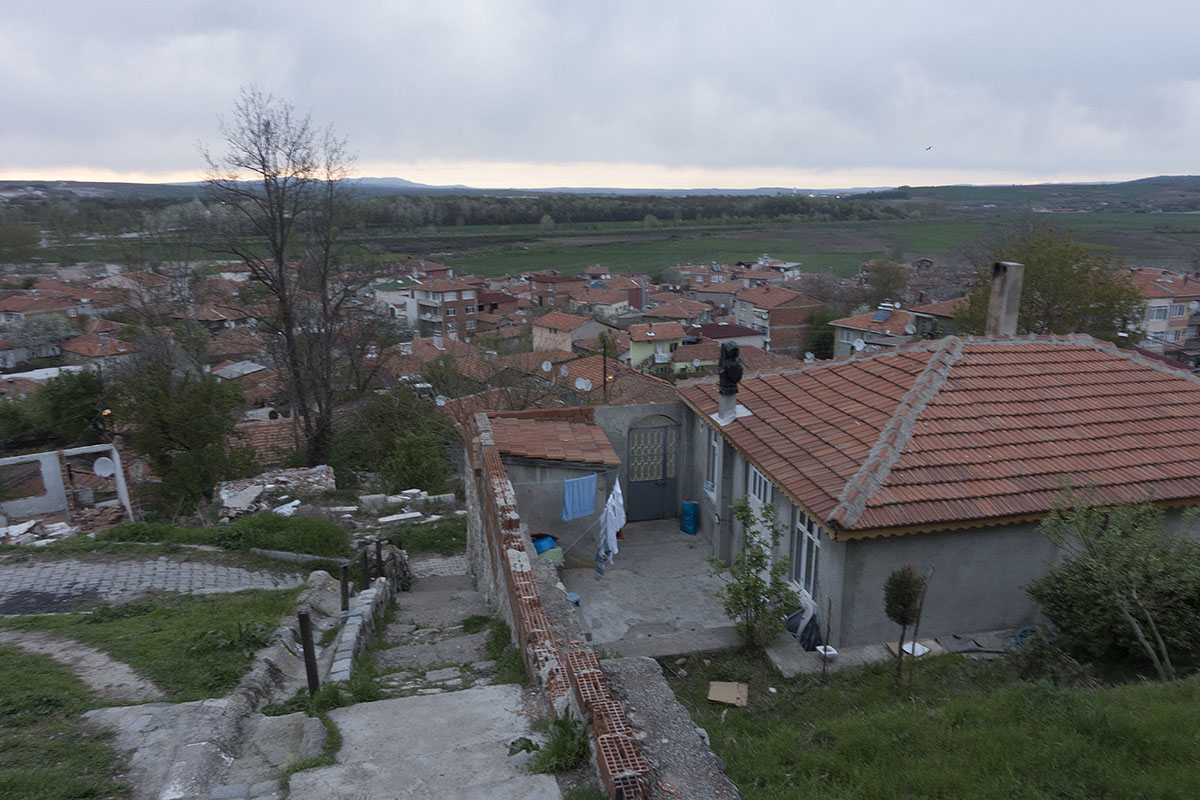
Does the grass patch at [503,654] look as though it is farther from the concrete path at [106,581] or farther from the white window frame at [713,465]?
the concrete path at [106,581]

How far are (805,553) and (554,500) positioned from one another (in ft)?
13.3

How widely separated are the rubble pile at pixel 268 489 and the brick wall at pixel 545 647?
886cm

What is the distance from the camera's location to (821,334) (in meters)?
71.9

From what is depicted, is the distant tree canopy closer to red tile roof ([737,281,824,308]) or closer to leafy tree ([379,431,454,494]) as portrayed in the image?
leafy tree ([379,431,454,494])

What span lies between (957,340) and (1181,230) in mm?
150852

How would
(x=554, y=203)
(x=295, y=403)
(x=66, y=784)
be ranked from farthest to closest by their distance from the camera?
(x=554, y=203) → (x=295, y=403) → (x=66, y=784)

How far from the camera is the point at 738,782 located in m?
5.57

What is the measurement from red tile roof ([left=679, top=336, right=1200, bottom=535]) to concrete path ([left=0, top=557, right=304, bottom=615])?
27.4 feet

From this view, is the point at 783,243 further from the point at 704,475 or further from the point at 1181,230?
the point at 704,475

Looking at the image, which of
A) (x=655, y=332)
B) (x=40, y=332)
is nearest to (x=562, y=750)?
(x=655, y=332)

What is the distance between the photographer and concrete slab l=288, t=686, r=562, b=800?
4.80m

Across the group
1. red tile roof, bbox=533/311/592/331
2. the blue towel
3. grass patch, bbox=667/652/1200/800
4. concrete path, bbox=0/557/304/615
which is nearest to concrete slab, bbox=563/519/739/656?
the blue towel

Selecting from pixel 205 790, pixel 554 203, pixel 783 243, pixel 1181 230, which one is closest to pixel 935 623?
pixel 205 790

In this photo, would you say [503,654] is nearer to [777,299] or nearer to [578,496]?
[578,496]
